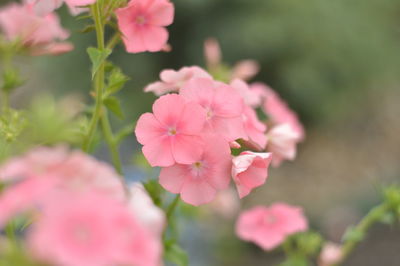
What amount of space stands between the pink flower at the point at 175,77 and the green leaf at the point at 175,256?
0.71 feet

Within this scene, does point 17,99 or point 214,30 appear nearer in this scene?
point 214,30

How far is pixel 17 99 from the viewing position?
5500 millimetres

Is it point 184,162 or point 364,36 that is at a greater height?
point 184,162

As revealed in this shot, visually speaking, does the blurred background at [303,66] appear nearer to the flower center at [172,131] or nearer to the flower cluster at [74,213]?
the flower center at [172,131]

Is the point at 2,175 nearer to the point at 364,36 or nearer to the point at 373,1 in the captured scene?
the point at 364,36

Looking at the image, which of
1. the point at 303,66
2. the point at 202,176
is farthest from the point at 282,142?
the point at 303,66

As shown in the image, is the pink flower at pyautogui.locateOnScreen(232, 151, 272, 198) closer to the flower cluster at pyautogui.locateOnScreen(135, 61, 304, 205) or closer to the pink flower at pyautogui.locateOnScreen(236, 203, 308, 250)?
the flower cluster at pyautogui.locateOnScreen(135, 61, 304, 205)

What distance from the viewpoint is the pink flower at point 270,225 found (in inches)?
36.7

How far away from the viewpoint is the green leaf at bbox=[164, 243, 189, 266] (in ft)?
2.53

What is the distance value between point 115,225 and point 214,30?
4015 millimetres

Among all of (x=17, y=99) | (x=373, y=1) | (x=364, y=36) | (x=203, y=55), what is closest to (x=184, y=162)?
(x=203, y=55)

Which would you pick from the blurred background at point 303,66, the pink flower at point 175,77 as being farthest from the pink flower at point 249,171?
the blurred background at point 303,66

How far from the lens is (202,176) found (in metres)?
0.69

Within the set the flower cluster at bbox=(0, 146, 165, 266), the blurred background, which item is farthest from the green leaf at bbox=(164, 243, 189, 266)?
the blurred background
